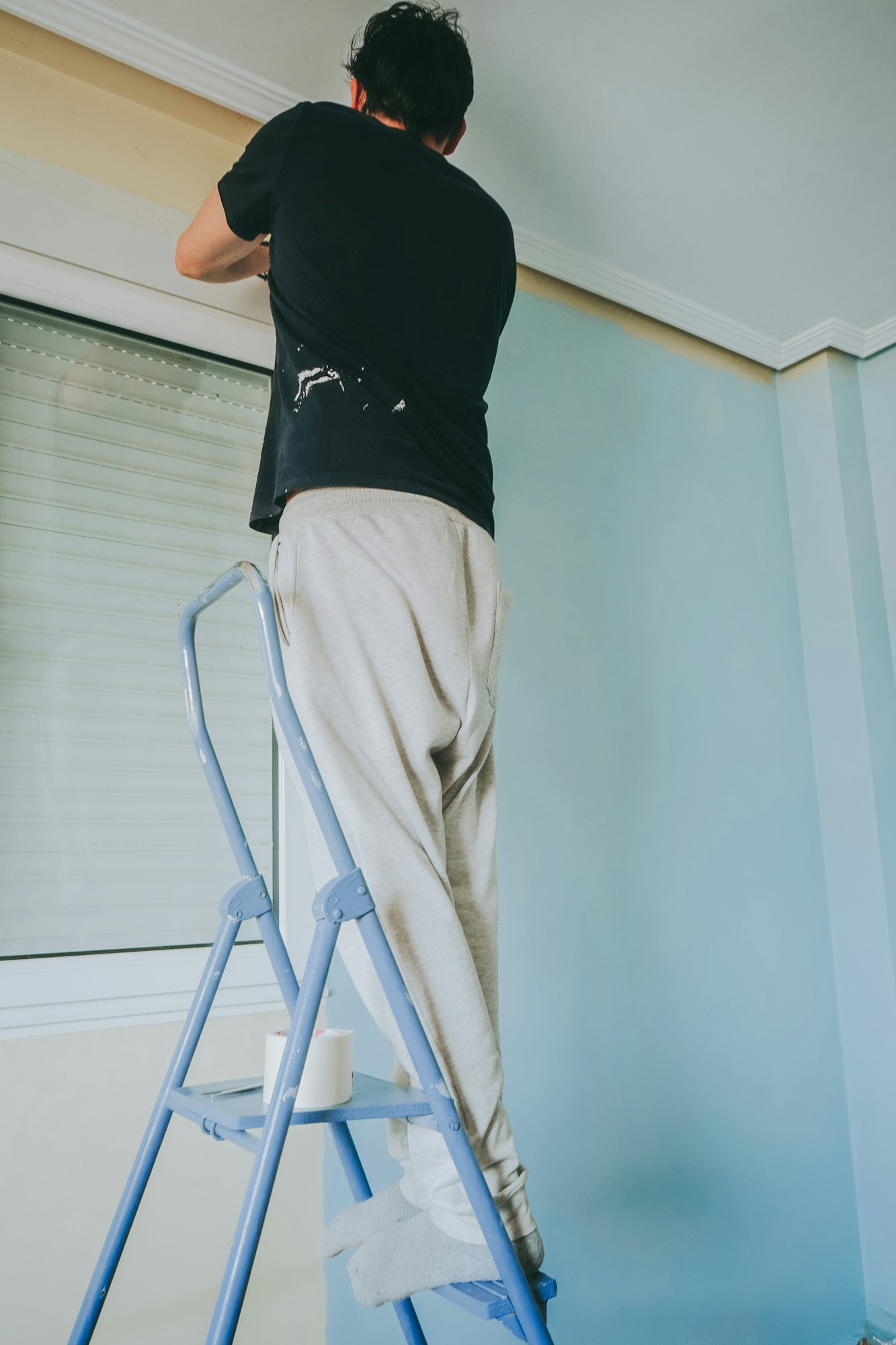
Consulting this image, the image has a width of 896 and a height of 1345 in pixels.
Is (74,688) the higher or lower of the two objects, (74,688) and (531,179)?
the lower

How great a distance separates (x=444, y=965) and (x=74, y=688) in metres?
0.84

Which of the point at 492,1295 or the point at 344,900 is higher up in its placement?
the point at 344,900

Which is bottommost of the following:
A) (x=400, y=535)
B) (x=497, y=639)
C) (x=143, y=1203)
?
(x=143, y=1203)

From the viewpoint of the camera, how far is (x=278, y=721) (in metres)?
1.08

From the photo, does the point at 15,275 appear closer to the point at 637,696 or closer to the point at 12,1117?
the point at 12,1117

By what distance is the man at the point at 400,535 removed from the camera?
3.51 feet

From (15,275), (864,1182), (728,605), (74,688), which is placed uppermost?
(15,275)

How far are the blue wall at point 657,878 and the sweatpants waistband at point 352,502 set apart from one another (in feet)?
2.78

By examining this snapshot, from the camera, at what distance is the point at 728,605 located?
8.27 ft

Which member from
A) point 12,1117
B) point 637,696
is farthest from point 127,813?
point 637,696

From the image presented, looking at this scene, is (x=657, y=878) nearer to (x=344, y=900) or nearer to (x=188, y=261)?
(x=344, y=900)

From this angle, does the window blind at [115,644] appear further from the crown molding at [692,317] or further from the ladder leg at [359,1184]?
the crown molding at [692,317]

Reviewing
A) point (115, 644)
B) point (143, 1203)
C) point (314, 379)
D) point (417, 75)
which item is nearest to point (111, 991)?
point (143, 1203)

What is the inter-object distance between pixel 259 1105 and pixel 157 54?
5.61 ft
